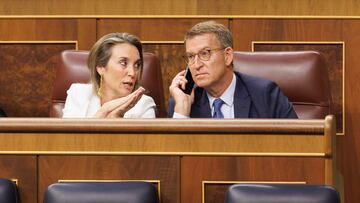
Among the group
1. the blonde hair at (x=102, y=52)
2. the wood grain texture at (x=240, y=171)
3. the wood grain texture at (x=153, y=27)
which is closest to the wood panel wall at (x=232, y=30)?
the wood grain texture at (x=153, y=27)

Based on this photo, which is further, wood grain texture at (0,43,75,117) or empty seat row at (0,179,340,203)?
wood grain texture at (0,43,75,117)

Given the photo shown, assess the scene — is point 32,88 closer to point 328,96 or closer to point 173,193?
point 328,96

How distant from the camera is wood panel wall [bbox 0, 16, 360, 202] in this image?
1.50 m

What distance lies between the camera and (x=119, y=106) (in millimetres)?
1198

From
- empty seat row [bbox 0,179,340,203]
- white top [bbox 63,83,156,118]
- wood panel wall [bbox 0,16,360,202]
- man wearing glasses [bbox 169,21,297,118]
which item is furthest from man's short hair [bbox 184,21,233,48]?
empty seat row [bbox 0,179,340,203]

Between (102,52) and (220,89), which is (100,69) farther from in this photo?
(220,89)

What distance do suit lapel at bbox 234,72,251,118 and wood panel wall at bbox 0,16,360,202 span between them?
27cm

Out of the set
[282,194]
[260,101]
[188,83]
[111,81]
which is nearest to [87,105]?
[111,81]

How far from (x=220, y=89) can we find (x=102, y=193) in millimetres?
377

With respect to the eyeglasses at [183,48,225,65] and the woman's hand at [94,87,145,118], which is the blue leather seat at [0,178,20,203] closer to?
the woman's hand at [94,87,145,118]

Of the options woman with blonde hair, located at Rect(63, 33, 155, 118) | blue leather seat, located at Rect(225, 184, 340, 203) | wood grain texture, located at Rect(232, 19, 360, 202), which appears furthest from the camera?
wood grain texture, located at Rect(232, 19, 360, 202)

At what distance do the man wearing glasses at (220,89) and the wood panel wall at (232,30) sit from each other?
26cm

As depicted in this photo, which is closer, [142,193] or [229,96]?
[142,193]

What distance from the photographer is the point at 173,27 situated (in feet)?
5.09
